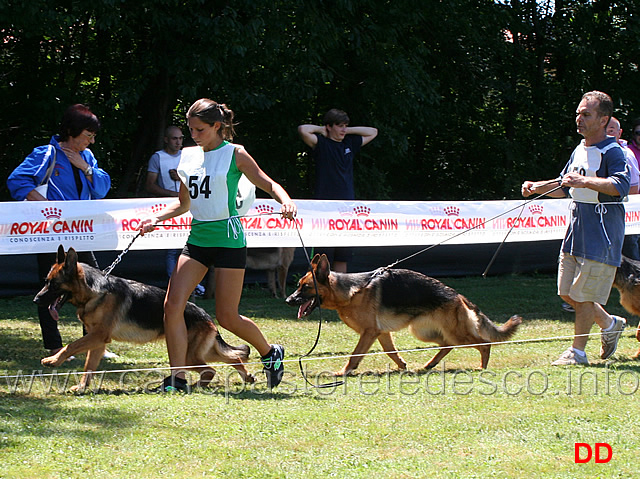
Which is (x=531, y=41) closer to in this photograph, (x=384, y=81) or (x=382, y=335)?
(x=384, y=81)

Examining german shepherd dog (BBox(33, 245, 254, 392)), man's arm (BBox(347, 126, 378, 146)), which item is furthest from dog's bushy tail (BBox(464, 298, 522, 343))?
man's arm (BBox(347, 126, 378, 146))

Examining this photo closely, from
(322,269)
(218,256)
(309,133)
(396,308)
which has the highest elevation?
(309,133)

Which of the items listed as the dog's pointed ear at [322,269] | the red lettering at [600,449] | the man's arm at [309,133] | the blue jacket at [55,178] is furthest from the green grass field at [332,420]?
the man's arm at [309,133]

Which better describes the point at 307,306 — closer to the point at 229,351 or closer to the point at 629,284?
the point at 229,351

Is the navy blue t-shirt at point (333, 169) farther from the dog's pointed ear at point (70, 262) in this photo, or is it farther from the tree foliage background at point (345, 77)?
the dog's pointed ear at point (70, 262)

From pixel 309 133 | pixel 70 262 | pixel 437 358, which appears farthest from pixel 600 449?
pixel 309 133

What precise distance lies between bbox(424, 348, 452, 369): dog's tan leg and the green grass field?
0.14 metres

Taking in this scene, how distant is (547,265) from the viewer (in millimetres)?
13547

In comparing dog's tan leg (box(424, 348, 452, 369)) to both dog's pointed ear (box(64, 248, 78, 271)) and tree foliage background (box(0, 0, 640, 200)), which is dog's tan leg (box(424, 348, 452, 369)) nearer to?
dog's pointed ear (box(64, 248, 78, 271))

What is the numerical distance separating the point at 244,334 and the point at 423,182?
1120 centimetres

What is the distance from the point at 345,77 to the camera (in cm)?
1306

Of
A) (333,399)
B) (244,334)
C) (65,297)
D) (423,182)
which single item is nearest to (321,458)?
(333,399)

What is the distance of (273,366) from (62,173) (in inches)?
98.8

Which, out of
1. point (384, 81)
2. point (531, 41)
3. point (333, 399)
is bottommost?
point (333, 399)
